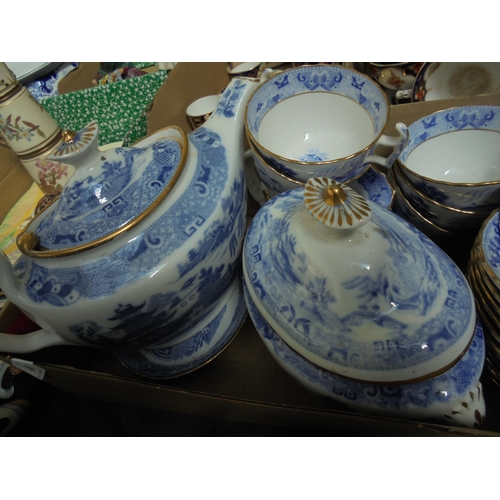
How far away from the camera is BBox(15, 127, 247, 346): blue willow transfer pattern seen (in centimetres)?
47

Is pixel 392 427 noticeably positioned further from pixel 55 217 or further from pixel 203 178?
pixel 55 217

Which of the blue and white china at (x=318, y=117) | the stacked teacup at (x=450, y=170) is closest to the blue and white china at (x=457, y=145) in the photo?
the stacked teacup at (x=450, y=170)

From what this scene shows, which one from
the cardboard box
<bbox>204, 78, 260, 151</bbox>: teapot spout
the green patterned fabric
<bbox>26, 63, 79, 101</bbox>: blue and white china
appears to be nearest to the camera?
the cardboard box

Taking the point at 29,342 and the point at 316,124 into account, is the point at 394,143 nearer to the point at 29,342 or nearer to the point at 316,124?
the point at 316,124

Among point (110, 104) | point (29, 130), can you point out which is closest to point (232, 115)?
point (29, 130)

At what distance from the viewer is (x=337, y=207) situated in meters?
0.42

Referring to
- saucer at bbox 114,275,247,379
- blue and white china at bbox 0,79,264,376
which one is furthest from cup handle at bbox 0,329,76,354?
saucer at bbox 114,275,247,379

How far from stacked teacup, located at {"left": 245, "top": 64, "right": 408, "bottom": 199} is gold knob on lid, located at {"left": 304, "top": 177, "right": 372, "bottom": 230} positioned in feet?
0.64

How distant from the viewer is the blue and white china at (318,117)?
2.17ft

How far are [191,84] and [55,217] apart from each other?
26.2 inches

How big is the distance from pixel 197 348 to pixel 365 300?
338 millimetres

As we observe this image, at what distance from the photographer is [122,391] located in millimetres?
657

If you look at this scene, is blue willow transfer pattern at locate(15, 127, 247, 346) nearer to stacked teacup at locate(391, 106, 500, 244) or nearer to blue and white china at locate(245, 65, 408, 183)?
blue and white china at locate(245, 65, 408, 183)

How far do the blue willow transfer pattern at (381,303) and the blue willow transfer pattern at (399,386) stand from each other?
5 cm
